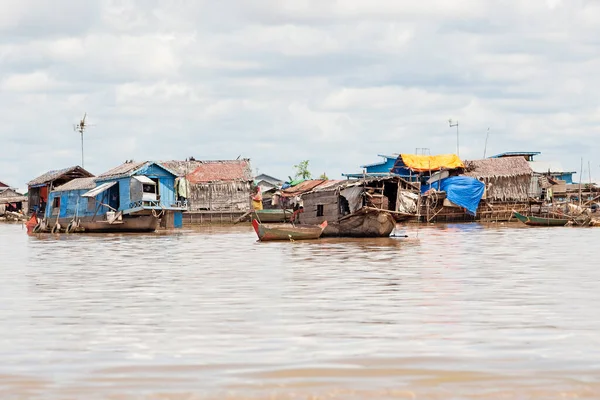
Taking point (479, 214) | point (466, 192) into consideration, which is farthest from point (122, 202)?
point (479, 214)

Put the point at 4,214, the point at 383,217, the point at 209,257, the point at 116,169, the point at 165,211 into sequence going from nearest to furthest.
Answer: the point at 209,257
the point at 383,217
the point at 165,211
the point at 116,169
the point at 4,214

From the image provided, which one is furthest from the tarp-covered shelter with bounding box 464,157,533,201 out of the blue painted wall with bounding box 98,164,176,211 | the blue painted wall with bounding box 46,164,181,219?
the blue painted wall with bounding box 46,164,181,219

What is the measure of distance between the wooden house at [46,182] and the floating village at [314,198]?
0.20 feet

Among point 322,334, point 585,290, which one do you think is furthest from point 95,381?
point 585,290

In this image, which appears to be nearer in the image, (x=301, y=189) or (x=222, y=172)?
(x=301, y=189)

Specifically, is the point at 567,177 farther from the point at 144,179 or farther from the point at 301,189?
the point at 144,179

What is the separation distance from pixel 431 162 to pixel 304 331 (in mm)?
42551

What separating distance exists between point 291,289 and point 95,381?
21.8 feet

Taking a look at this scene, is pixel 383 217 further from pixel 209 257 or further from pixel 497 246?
pixel 209 257

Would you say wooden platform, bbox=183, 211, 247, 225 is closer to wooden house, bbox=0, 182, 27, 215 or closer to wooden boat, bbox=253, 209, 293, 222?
wooden boat, bbox=253, 209, 293, 222

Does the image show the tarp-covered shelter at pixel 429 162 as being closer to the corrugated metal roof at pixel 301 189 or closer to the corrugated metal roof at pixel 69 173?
the corrugated metal roof at pixel 301 189

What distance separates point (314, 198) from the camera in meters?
32.2

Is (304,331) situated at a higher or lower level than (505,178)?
lower

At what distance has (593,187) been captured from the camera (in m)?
56.6
